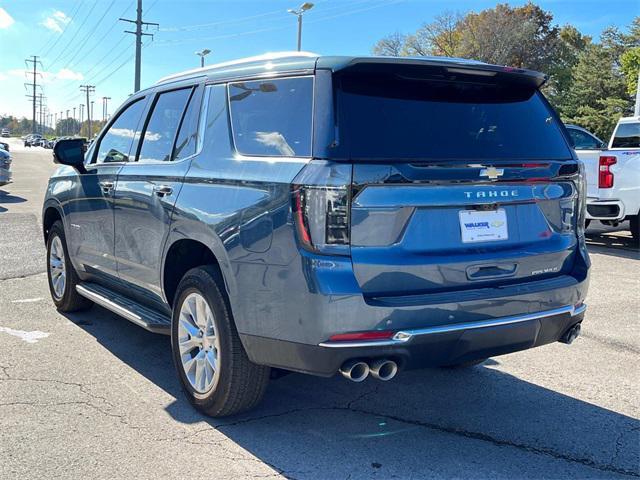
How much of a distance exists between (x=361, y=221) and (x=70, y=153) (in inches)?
133

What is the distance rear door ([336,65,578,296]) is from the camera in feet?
9.79

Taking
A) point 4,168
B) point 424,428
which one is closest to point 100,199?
point 424,428

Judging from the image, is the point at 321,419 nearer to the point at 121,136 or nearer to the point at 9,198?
the point at 121,136

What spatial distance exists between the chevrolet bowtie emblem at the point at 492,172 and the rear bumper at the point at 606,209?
7.51 m

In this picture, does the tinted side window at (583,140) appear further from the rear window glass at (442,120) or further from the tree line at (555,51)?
the tree line at (555,51)

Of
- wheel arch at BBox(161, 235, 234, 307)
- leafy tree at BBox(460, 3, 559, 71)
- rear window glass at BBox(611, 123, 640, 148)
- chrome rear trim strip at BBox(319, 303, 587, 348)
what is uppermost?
leafy tree at BBox(460, 3, 559, 71)

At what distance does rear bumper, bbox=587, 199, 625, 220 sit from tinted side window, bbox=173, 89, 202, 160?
775cm

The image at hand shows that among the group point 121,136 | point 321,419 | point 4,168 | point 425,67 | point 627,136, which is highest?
point 627,136

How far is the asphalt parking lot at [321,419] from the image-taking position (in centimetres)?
320

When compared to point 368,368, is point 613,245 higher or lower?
lower

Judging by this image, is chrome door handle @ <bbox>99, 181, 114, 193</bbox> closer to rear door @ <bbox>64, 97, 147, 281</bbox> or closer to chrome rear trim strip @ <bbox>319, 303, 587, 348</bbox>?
rear door @ <bbox>64, 97, 147, 281</bbox>

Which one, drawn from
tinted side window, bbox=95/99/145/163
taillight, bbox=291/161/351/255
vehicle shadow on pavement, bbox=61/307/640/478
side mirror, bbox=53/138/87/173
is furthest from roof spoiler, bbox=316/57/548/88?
side mirror, bbox=53/138/87/173

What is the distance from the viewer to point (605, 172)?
991 centimetres

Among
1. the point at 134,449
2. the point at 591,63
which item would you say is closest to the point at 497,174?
the point at 134,449
